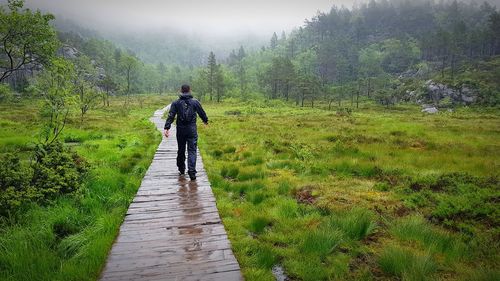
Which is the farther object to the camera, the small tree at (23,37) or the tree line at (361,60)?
the tree line at (361,60)

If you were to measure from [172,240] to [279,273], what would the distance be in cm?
190

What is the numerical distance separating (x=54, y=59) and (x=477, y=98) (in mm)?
103105

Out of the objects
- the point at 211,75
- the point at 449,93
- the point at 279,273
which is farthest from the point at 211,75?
the point at 279,273

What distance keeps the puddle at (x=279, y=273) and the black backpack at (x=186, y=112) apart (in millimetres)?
5692

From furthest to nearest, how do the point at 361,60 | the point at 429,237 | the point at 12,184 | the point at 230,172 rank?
the point at 361,60, the point at 230,172, the point at 12,184, the point at 429,237

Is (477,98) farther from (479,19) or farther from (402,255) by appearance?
(479,19)

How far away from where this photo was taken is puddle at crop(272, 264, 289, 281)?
4.55 meters

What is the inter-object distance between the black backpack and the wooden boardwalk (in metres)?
2.09

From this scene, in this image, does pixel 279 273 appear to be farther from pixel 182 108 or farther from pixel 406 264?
pixel 182 108

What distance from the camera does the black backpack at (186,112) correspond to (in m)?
9.31

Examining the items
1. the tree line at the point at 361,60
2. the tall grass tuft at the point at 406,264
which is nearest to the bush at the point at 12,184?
the tall grass tuft at the point at 406,264

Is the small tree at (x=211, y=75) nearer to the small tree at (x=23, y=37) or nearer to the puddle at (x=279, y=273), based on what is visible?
the small tree at (x=23, y=37)

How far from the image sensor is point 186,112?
932cm

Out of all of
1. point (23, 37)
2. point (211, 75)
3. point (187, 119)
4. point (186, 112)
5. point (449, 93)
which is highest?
point (211, 75)
